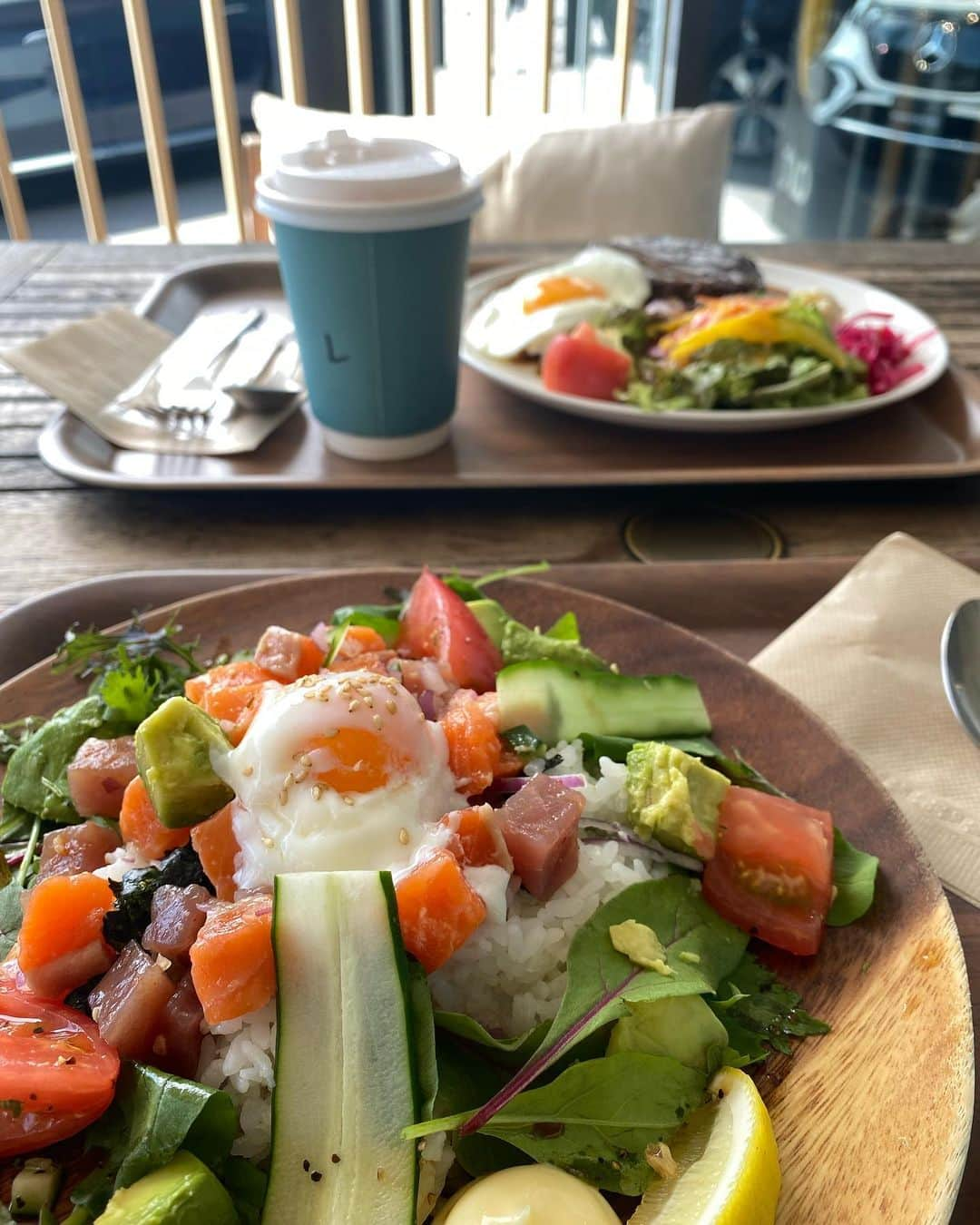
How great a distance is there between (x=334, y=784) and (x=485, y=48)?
162 inches

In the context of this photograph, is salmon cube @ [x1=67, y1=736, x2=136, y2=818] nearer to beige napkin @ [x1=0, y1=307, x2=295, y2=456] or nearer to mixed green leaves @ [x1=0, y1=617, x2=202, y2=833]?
mixed green leaves @ [x1=0, y1=617, x2=202, y2=833]

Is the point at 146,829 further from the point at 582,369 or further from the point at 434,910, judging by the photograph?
the point at 582,369

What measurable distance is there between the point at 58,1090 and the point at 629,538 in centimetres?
127

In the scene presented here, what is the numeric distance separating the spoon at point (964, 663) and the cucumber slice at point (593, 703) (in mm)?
377

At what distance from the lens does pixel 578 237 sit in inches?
139

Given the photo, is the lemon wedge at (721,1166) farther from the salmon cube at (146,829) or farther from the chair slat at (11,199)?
the chair slat at (11,199)

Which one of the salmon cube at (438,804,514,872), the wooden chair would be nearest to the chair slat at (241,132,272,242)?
the wooden chair

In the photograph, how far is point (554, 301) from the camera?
242 centimetres

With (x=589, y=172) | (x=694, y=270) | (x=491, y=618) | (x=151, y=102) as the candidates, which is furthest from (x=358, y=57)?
(x=491, y=618)

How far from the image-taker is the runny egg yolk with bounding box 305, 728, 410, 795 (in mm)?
1015

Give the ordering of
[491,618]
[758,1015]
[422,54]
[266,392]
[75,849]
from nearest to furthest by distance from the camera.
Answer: [758,1015], [75,849], [491,618], [266,392], [422,54]

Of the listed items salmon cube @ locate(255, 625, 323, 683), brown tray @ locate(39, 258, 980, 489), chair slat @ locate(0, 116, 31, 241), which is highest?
salmon cube @ locate(255, 625, 323, 683)

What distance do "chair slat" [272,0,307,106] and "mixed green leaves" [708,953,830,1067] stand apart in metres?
4.15

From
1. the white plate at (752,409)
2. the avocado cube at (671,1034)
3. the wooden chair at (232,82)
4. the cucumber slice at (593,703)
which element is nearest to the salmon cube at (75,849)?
the cucumber slice at (593,703)
